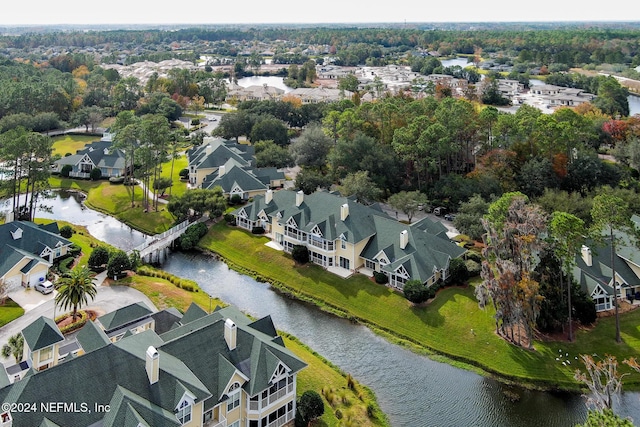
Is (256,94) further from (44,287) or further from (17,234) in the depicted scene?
(44,287)

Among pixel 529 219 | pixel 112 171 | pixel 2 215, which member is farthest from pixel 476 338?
pixel 112 171

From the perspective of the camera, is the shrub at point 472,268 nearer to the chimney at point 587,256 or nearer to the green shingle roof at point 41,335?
the chimney at point 587,256

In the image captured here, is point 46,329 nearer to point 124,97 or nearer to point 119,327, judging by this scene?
point 119,327

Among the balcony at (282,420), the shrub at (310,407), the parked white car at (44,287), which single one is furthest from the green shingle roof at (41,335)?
the shrub at (310,407)

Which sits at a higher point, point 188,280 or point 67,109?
point 67,109

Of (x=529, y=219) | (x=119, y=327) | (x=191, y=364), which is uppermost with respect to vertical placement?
(x=529, y=219)

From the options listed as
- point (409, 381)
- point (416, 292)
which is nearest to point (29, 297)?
point (409, 381)

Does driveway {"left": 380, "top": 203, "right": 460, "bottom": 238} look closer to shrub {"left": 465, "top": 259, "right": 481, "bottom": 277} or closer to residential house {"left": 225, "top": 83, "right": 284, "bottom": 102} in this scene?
shrub {"left": 465, "top": 259, "right": 481, "bottom": 277}
